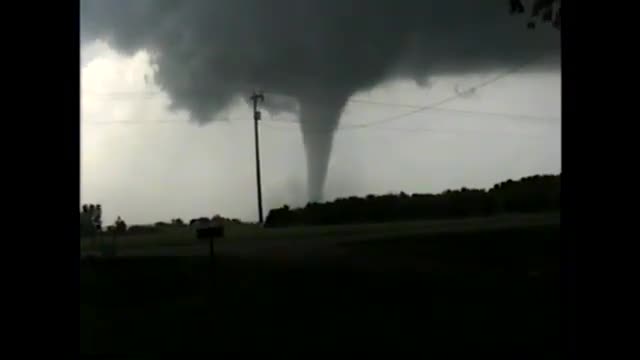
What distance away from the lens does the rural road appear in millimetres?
7562

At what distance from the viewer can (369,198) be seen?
621 cm

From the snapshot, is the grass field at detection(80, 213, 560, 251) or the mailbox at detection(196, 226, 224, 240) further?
the grass field at detection(80, 213, 560, 251)

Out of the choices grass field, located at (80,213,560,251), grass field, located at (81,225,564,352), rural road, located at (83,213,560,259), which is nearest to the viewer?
grass field, located at (81,225,564,352)

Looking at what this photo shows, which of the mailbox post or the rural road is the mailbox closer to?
the mailbox post

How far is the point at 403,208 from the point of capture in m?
6.81

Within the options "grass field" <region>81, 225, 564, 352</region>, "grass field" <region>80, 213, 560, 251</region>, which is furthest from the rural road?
"grass field" <region>81, 225, 564, 352</region>

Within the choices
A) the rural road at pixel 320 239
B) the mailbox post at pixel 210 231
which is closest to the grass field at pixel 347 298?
the rural road at pixel 320 239

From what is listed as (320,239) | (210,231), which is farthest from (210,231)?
(320,239)

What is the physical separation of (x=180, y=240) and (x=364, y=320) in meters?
1.81

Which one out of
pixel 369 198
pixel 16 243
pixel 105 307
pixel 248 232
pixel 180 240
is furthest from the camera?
pixel 248 232

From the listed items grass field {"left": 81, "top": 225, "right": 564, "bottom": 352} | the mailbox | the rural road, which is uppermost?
the mailbox

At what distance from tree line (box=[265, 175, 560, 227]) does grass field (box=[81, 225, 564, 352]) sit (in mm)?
372

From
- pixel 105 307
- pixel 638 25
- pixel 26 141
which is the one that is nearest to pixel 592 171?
pixel 638 25

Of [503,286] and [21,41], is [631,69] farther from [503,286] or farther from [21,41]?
[503,286]
